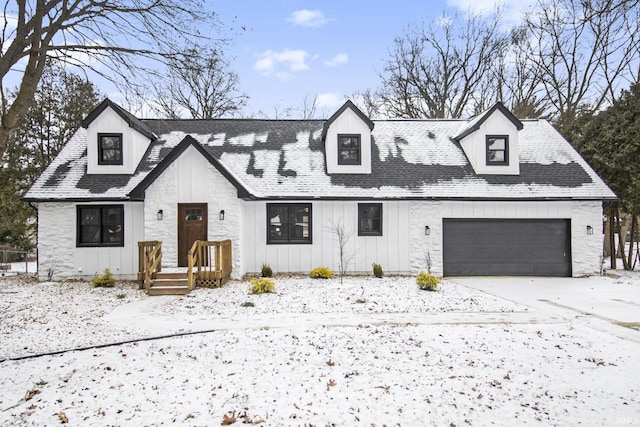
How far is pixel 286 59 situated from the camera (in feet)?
63.6

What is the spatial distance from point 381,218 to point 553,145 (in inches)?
325

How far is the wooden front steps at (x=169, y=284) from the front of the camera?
1063 centimetres

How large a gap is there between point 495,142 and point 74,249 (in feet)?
52.2

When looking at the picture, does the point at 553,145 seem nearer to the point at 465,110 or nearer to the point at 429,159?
the point at 429,159

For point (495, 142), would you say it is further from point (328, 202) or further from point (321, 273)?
point (321, 273)

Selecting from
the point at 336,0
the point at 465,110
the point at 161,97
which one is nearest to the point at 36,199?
the point at 161,97

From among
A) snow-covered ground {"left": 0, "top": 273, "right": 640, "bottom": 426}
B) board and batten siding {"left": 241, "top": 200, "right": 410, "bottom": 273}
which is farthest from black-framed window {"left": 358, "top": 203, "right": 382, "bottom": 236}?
snow-covered ground {"left": 0, "top": 273, "right": 640, "bottom": 426}

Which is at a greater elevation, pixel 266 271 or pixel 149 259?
pixel 149 259

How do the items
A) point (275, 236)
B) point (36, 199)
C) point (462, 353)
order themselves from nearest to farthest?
point (462, 353) < point (36, 199) < point (275, 236)

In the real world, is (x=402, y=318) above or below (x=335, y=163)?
below

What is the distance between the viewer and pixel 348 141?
14.8 metres

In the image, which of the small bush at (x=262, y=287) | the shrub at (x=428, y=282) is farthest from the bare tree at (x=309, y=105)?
the small bush at (x=262, y=287)

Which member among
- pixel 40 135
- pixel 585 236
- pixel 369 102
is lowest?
pixel 585 236

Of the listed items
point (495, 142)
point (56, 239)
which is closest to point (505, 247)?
point (495, 142)
